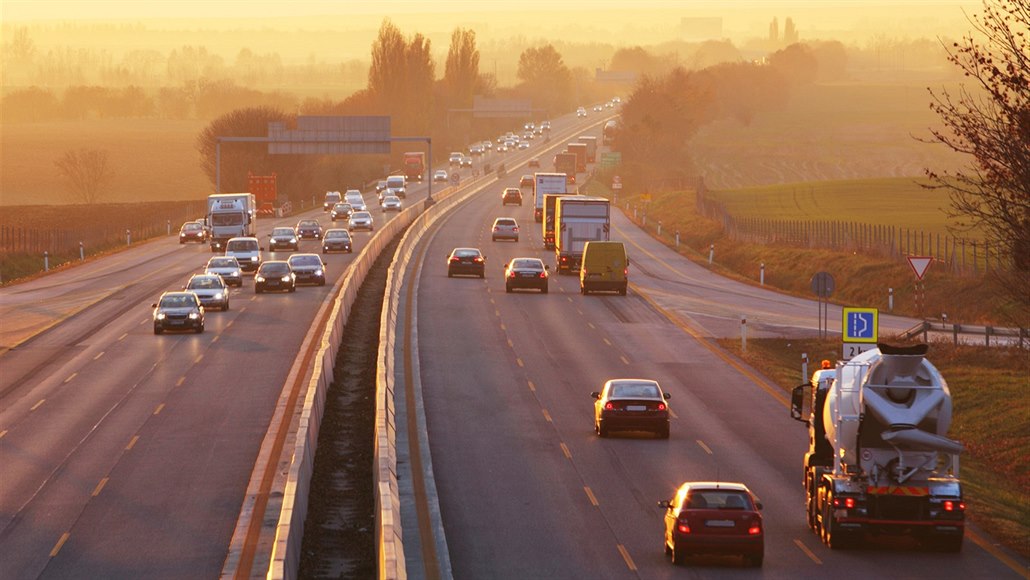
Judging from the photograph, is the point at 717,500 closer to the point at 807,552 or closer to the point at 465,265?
the point at 807,552

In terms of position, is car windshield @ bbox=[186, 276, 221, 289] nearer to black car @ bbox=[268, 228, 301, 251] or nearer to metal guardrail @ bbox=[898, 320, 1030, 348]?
metal guardrail @ bbox=[898, 320, 1030, 348]

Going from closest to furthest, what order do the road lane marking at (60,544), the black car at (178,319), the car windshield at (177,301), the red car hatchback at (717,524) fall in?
the red car hatchback at (717,524) < the road lane marking at (60,544) < the black car at (178,319) < the car windshield at (177,301)

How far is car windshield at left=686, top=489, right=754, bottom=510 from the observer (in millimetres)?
22016

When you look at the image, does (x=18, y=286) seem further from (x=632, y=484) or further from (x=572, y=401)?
(x=632, y=484)

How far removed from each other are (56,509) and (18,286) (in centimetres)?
4983

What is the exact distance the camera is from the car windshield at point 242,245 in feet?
→ 251

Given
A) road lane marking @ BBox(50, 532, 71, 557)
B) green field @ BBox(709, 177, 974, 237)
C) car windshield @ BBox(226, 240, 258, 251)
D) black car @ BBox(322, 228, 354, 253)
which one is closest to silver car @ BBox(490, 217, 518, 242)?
black car @ BBox(322, 228, 354, 253)

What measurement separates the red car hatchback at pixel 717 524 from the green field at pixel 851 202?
79085 millimetres

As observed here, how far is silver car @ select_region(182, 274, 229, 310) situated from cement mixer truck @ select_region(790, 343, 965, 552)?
38509 mm

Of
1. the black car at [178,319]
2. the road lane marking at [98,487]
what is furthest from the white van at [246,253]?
the road lane marking at [98,487]

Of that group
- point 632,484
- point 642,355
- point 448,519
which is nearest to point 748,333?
point 642,355

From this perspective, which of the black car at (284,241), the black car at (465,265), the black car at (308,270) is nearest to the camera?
the black car at (308,270)

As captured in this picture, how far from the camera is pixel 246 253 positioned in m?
76.1

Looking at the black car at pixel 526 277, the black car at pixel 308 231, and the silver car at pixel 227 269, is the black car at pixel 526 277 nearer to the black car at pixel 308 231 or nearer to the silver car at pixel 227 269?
the silver car at pixel 227 269
